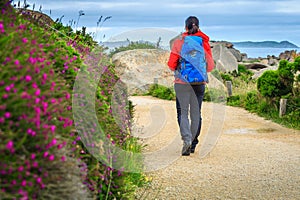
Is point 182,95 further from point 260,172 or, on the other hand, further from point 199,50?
point 260,172

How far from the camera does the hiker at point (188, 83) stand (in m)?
7.36

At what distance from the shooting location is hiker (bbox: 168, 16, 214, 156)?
24.2 feet

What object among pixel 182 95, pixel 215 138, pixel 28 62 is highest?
pixel 28 62

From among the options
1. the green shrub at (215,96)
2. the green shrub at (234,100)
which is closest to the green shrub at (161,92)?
the green shrub at (215,96)

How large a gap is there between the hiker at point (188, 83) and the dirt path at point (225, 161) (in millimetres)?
523

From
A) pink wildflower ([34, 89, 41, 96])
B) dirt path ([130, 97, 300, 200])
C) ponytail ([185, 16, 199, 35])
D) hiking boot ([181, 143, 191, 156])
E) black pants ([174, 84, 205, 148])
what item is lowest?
dirt path ([130, 97, 300, 200])

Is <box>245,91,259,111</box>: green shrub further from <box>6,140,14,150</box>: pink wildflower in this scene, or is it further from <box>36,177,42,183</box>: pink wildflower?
<box>6,140,14,150</box>: pink wildflower

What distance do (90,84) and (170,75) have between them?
1474 centimetres

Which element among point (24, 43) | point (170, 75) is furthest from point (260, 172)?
point (170, 75)

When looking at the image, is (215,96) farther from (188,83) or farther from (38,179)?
(38,179)

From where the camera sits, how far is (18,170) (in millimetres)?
2406

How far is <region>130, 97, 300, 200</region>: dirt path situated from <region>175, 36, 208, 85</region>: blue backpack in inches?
54.5

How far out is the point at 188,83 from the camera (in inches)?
291

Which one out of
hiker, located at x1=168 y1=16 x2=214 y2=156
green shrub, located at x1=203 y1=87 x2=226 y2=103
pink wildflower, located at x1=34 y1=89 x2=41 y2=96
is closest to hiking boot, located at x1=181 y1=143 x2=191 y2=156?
hiker, located at x1=168 y1=16 x2=214 y2=156
